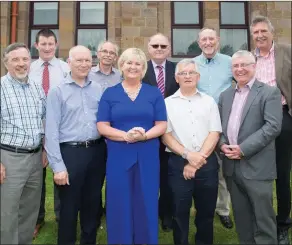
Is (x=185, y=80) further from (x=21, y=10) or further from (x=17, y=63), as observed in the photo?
(x=21, y=10)

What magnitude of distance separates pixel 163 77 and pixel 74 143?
156cm

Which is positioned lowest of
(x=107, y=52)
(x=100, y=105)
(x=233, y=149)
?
(x=233, y=149)

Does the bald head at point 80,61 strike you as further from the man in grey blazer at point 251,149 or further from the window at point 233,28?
the window at point 233,28

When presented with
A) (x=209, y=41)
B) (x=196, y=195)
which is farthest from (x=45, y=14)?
(x=196, y=195)

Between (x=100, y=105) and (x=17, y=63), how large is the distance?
0.92 metres

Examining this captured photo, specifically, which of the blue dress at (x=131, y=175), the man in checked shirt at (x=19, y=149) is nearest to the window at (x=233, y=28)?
the blue dress at (x=131, y=175)

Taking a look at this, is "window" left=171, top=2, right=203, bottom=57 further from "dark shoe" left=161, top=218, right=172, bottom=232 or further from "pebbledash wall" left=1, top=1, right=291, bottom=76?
"dark shoe" left=161, top=218, right=172, bottom=232

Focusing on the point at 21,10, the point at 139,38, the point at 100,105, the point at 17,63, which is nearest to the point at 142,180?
the point at 100,105

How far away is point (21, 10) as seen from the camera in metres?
9.59

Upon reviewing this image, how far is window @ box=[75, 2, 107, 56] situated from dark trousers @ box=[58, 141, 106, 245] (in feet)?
21.5

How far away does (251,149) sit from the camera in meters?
3.38

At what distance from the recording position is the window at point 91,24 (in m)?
9.73

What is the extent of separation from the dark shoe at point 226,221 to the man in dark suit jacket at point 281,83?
30.9 inches

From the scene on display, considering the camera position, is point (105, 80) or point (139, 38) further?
point (139, 38)
